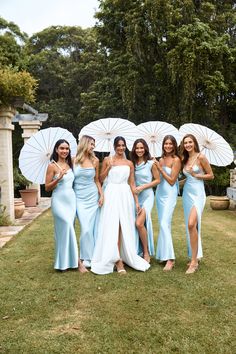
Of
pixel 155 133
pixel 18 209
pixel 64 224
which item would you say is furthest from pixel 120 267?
pixel 18 209

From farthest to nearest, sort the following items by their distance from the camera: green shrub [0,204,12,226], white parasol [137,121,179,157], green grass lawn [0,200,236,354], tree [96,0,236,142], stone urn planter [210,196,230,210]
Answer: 1. tree [96,0,236,142]
2. stone urn planter [210,196,230,210]
3. green shrub [0,204,12,226]
4. white parasol [137,121,179,157]
5. green grass lawn [0,200,236,354]

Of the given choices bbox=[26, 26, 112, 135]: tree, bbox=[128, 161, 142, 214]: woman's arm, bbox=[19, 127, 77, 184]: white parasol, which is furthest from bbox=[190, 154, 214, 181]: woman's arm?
bbox=[26, 26, 112, 135]: tree

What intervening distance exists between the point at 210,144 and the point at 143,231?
1.35 m

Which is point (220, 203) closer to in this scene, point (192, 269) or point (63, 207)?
point (192, 269)

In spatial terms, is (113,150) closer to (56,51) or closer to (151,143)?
(151,143)

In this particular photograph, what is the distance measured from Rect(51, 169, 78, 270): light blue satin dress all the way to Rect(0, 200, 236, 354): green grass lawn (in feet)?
0.52

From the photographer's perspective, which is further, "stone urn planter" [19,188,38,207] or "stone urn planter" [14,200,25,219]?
"stone urn planter" [19,188,38,207]

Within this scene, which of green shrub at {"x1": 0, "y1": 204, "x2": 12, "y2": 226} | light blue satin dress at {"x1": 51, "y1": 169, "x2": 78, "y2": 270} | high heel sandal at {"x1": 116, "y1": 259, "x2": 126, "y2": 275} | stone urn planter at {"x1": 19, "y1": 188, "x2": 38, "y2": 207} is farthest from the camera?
stone urn planter at {"x1": 19, "y1": 188, "x2": 38, "y2": 207}

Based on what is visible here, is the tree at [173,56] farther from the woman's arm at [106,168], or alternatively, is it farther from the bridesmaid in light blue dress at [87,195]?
the bridesmaid in light blue dress at [87,195]

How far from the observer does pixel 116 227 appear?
183 inches

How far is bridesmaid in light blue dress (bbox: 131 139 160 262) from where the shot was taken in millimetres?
4863

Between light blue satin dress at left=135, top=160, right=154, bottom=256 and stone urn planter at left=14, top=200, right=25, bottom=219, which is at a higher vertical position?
light blue satin dress at left=135, top=160, right=154, bottom=256

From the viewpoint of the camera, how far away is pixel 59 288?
13.6ft

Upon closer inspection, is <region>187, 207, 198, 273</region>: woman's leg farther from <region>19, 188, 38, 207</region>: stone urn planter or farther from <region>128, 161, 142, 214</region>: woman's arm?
<region>19, 188, 38, 207</region>: stone urn planter
